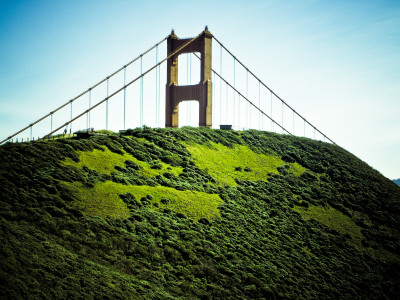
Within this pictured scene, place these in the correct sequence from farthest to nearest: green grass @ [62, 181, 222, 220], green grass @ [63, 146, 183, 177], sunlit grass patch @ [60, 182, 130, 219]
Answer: green grass @ [63, 146, 183, 177], green grass @ [62, 181, 222, 220], sunlit grass patch @ [60, 182, 130, 219]

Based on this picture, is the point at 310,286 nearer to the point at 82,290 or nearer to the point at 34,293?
the point at 82,290

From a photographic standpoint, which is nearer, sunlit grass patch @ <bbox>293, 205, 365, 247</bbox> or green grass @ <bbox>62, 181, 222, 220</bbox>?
green grass @ <bbox>62, 181, 222, 220</bbox>

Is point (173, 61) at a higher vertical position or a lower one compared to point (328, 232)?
higher

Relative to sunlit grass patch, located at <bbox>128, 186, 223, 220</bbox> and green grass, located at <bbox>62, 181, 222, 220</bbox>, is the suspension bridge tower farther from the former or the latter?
sunlit grass patch, located at <bbox>128, 186, 223, 220</bbox>

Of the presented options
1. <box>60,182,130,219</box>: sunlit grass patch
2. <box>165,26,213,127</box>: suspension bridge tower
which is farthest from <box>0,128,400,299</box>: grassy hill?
<box>165,26,213,127</box>: suspension bridge tower

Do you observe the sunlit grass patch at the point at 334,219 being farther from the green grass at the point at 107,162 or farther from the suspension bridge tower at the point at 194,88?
the suspension bridge tower at the point at 194,88

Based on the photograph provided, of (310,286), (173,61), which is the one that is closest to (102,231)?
(310,286)
